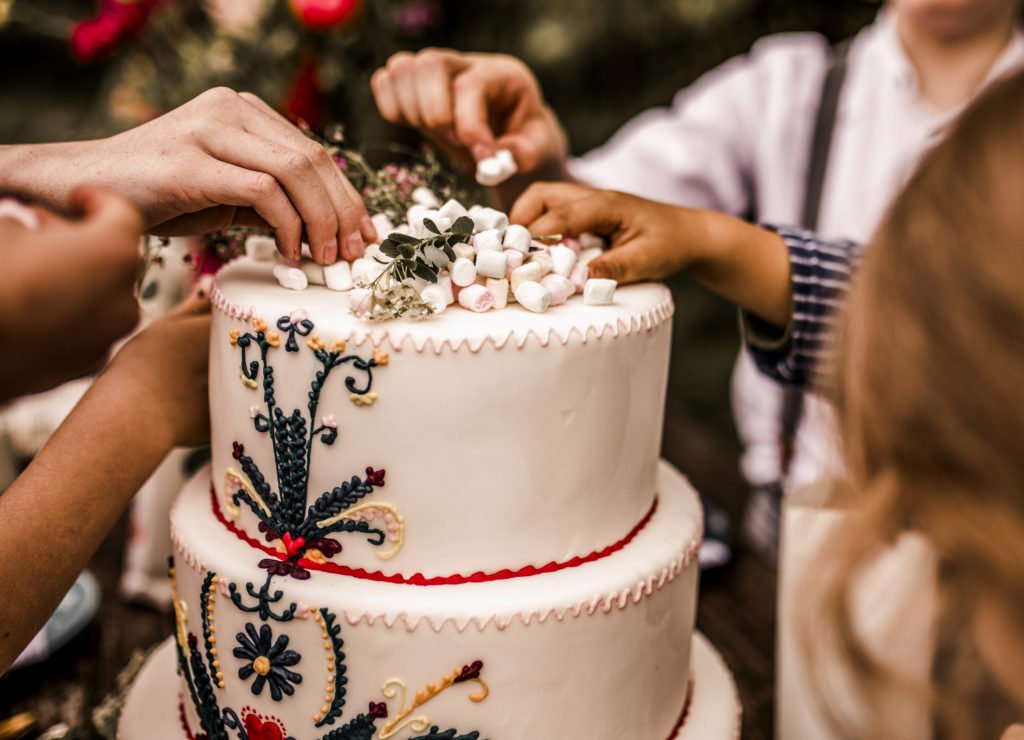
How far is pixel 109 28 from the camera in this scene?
1856mm

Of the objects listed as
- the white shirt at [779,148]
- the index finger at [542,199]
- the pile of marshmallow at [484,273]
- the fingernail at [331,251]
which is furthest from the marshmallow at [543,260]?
the white shirt at [779,148]

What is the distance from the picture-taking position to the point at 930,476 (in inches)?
28.4

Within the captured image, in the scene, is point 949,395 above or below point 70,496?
above

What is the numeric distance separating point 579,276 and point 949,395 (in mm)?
414

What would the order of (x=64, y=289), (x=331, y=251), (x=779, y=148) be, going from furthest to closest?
(x=779, y=148), (x=331, y=251), (x=64, y=289)

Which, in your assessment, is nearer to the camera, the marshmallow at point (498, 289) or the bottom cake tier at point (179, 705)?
the marshmallow at point (498, 289)

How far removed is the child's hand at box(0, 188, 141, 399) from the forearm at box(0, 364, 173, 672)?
0.34 m

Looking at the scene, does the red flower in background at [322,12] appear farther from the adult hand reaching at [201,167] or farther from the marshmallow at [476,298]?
the marshmallow at [476,298]

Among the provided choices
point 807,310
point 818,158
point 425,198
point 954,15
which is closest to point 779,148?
point 818,158

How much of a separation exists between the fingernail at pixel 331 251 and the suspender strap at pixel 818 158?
1194 mm

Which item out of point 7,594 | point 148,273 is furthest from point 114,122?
point 7,594

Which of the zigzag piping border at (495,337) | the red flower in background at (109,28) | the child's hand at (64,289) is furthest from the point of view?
the red flower in background at (109,28)

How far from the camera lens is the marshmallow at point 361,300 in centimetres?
88

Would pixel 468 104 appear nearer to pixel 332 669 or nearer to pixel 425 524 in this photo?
pixel 425 524
